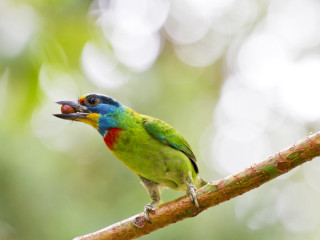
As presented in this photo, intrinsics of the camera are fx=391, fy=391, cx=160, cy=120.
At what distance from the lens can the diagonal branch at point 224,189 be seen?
2.62 metres

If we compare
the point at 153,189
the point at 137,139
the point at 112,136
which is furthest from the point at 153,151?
the point at 153,189

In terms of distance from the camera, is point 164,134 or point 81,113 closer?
point 81,113

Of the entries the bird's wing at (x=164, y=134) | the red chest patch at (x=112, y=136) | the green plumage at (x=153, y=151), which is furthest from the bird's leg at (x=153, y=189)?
the red chest patch at (x=112, y=136)

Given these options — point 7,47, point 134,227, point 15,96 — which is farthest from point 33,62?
point 134,227

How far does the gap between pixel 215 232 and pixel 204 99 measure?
3.07 m

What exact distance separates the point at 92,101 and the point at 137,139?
1.72ft

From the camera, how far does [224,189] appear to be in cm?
281

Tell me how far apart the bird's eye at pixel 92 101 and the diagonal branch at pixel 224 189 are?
1052 mm

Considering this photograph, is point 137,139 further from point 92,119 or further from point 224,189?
point 224,189

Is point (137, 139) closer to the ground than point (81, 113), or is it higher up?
closer to the ground

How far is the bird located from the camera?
3.36 meters

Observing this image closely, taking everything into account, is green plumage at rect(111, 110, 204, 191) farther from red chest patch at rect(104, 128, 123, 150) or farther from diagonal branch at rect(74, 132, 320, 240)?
diagonal branch at rect(74, 132, 320, 240)

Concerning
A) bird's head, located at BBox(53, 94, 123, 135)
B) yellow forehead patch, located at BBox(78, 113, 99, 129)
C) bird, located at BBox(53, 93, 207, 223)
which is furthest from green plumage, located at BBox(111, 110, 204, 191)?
yellow forehead patch, located at BBox(78, 113, 99, 129)

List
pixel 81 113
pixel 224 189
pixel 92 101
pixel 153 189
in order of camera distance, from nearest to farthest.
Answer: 1. pixel 224 189
2. pixel 81 113
3. pixel 92 101
4. pixel 153 189
